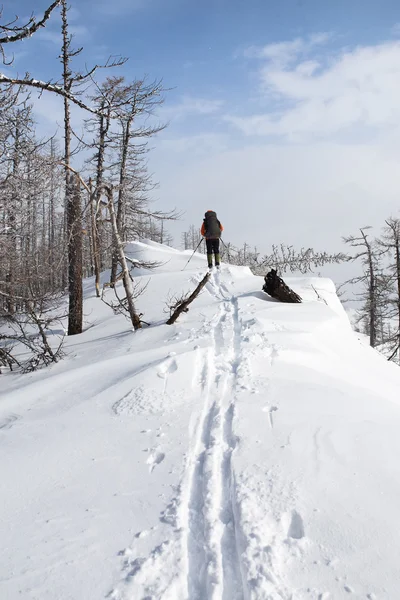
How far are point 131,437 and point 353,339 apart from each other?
21.7ft

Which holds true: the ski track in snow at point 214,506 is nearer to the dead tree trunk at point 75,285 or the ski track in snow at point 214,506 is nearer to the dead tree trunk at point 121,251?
the dead tree trunk at point 121,251

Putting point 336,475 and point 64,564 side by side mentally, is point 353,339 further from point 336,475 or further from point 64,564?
point 64,564

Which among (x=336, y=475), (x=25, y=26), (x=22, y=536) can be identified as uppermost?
(x=25, y=26)

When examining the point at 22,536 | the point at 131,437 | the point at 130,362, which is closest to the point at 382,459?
the point at 131,437

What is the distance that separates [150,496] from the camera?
119 inches

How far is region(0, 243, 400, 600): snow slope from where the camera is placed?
7.47 feet

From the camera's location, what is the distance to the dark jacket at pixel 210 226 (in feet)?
45.6

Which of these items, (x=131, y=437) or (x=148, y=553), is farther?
(x=131, y=437)

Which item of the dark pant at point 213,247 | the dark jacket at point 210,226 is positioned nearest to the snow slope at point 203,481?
the dark jacket at point 210,226

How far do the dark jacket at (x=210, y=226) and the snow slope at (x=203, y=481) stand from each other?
320 inches

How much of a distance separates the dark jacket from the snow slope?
8126 millimetres

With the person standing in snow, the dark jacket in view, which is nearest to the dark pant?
the person standing in snow

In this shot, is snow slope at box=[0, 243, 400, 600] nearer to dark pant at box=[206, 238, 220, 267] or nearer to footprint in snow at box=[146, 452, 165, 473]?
footprint in snow at box=[146, 452, 165, 473]

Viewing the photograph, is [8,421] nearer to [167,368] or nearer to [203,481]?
[167,368]
